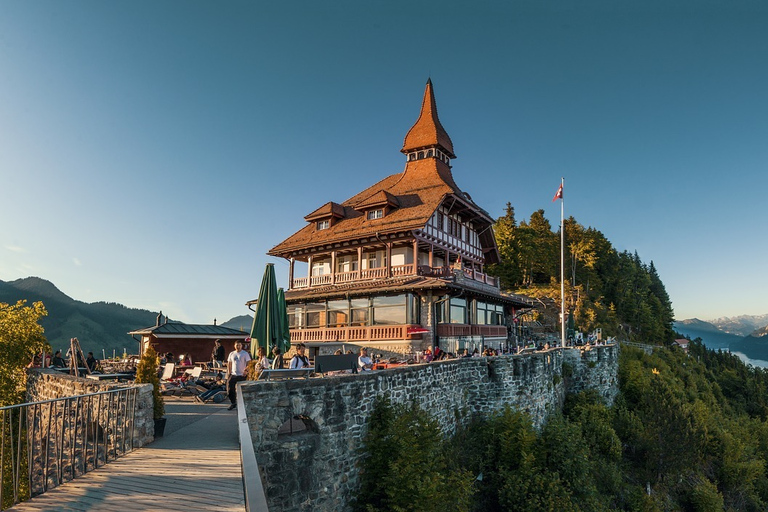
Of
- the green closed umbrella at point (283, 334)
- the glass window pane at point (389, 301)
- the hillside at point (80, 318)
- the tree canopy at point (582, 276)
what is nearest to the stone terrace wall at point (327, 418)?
the green closed umbrella at point (283, 334)

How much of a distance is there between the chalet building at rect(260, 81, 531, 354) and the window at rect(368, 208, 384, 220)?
7cm

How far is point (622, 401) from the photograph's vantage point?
25875mm

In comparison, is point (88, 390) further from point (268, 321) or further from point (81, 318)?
point (81, 318)

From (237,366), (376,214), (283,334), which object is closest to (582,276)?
(376,214)

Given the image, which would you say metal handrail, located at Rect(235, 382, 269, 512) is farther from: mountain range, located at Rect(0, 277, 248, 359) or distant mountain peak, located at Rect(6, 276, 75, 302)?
distant mountain peak, located at Rect(6, 276, 75, 302)

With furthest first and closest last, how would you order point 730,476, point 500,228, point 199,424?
point 500,228
point 730,476
point 199,424

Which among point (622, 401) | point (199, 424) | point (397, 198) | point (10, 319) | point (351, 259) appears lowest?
point (622, 401)

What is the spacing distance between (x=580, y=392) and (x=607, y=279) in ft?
138

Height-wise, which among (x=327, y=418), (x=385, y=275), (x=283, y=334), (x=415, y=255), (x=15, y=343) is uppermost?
(x=415, y=255)

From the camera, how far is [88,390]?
10.3 meters

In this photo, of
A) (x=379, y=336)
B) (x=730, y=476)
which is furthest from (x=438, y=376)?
(x=730, y=476)

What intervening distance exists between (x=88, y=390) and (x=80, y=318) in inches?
4279

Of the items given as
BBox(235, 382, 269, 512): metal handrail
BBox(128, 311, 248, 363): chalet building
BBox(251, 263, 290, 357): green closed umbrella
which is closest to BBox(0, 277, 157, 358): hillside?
BBox(128, 311, 248, 363): chalet building

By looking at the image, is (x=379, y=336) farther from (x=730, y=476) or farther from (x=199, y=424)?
(x=730, y=476)
